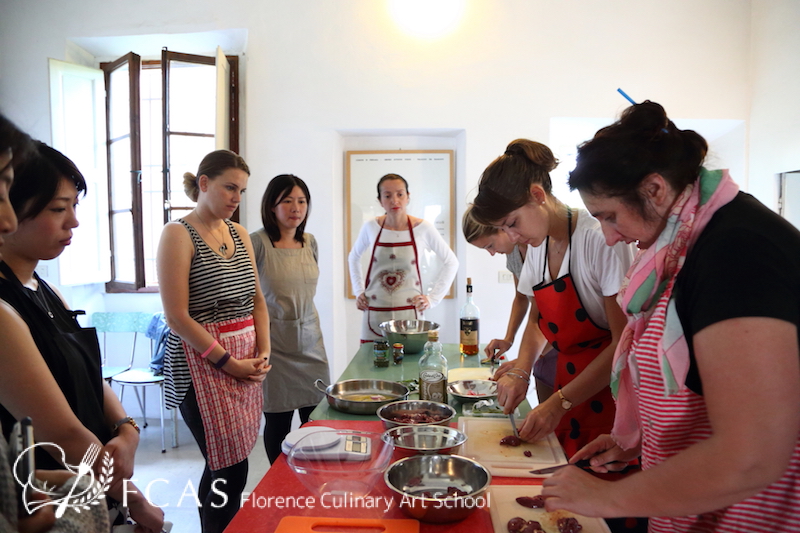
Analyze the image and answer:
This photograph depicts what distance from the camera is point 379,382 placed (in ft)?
5.98

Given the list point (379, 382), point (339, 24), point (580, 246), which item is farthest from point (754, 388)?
point (339, 24)

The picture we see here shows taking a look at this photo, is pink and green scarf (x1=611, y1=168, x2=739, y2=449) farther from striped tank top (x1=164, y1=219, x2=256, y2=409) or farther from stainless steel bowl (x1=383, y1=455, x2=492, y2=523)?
striped tank top (x1=164, y1=219, x2=256, y2=409)

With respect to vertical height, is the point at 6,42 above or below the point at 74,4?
below

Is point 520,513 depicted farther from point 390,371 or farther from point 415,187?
point 415,187

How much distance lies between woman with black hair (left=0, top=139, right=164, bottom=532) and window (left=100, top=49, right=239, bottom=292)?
2.69 m

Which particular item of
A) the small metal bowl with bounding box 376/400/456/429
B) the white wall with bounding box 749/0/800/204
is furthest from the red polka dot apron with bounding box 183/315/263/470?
the white wall with bounding box 749/0/800/204

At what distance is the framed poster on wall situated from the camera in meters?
4.11

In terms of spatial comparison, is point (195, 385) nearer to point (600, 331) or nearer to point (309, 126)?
point (600, 331)

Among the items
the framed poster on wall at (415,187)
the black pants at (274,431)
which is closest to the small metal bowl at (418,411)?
the black pants at (274,431)

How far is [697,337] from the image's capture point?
0.78 m

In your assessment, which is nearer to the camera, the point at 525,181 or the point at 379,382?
the point at 525,181

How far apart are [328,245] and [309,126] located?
2.84 feet

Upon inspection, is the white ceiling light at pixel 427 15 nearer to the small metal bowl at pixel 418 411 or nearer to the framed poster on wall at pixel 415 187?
the framed poster on wall at pixel 415 187

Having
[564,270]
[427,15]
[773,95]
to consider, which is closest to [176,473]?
[564,270]
